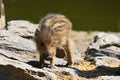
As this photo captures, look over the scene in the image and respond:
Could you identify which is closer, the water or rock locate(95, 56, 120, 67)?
rock locate(95, 56, 120, 67)

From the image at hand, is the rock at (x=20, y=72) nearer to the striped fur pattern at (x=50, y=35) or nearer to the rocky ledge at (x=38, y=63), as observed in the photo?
the rocky ledge at (x=38, y=63)

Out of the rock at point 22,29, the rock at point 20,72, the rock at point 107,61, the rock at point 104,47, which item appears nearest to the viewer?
the rock at point 20,72

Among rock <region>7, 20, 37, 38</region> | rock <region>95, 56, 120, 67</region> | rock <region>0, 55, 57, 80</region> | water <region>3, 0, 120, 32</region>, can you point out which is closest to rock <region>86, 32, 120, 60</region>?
rock <region>95, 56, 120, 67</region>

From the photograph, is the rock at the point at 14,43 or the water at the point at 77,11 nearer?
the rock at the point at 14,43

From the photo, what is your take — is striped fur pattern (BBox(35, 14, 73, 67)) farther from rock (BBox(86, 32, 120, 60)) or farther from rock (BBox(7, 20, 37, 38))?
rock (BBox(86, 32, 120, 60))

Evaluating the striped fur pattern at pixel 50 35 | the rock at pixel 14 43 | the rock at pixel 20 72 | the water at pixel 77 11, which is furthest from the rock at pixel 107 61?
the water at pixel 77 11

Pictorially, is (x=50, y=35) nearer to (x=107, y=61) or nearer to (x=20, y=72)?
(x=20, y=72)

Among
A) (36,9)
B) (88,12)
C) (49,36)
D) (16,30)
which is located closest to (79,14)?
(88,12)
